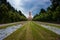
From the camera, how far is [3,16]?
2633 inches

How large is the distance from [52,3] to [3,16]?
36.6 m

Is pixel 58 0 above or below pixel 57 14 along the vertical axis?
above

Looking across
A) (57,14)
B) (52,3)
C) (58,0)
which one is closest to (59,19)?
(57,14)

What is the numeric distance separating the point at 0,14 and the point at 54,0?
39.2m

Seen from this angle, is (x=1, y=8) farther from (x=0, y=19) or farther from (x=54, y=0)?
(x=54, y=0)

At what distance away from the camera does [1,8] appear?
2611 inches

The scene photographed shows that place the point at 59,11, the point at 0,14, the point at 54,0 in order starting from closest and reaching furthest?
the point at 59,11
the point at 0,14
the point at 54,0

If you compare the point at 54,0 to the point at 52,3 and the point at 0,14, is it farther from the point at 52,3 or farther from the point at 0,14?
the point at 0,14

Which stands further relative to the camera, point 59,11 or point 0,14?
point 0,14

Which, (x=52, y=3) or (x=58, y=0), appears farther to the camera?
(x=52, y=3)

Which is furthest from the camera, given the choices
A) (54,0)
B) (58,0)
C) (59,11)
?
(54,0)

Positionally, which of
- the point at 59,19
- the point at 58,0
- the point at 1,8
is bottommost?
the point at 59,19

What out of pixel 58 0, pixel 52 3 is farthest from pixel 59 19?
pixel 52 3

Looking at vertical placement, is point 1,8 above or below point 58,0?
below
